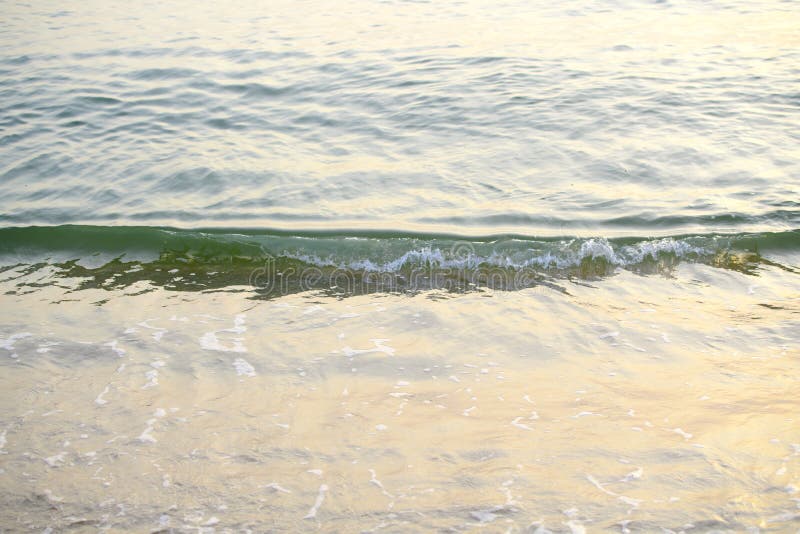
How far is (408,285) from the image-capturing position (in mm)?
5645

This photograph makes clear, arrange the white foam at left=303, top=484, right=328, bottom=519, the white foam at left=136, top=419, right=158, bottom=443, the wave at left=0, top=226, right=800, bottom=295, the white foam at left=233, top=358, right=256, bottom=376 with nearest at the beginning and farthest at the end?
the white foam at left=303, top=484, right=328, bottom=519 → the white foam at left=136, top=419, right=158, bottom=443 → the white foam at left=233, top=358, right=256, bottom=376 → the wave at left=0, top=226, right=800, bottom=295

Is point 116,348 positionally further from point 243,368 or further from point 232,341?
point 243,368

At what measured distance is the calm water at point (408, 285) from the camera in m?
3.37

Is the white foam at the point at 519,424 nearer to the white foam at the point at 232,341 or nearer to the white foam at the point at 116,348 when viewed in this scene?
the white foam at the point at 232,341

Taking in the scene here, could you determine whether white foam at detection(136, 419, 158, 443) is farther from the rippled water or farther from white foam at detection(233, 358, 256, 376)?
the rippled water

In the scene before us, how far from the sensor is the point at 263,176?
755 centimetres

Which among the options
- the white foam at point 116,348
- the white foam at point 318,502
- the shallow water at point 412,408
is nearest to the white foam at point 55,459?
the shallow water at point 412,408

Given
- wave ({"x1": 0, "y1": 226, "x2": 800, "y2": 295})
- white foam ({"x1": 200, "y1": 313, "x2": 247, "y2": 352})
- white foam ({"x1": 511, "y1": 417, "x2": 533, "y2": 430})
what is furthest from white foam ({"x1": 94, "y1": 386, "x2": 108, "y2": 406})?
white foam ({"x1": 511, "y1": 417, "x2": 533, "y2": 430})

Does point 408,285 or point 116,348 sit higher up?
point 408,285

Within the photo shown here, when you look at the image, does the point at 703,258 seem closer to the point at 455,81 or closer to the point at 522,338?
the point at 522,338

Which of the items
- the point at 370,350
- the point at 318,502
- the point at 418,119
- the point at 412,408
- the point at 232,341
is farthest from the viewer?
the point at 418,119

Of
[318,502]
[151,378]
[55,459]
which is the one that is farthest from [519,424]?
[55,459]

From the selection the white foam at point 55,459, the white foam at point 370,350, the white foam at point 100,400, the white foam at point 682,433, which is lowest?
the white foam at point 55,459

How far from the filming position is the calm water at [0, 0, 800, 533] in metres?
3.37
